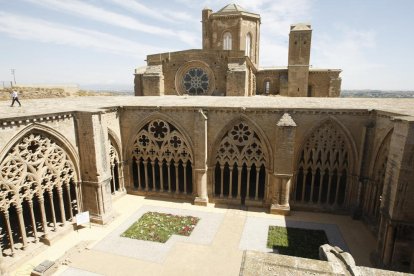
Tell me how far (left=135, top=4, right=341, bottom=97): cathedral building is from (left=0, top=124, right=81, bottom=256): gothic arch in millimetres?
12488

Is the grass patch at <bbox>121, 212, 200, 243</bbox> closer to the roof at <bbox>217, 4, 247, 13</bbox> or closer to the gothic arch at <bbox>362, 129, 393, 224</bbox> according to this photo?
the gothic arch at <bbox>362, 129, 393, 224</bbox>

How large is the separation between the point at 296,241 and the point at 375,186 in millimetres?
5014

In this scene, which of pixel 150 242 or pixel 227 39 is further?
pixel 227 39

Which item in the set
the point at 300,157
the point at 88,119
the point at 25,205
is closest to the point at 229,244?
the point at 300,157

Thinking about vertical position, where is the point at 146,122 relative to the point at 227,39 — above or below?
below

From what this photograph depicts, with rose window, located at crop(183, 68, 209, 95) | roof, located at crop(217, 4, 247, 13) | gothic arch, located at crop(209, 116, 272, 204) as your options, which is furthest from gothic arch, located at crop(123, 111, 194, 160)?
roof, located at crop(217, 4, 247, 13)

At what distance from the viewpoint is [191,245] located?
11859 millimetres

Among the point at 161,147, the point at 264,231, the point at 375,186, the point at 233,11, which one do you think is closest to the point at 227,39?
the point at 233,11

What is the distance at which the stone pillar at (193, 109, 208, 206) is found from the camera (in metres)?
15.0

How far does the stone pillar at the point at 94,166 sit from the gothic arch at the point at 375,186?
1346 cm

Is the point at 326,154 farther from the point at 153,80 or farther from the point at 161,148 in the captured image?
the point at 153,80

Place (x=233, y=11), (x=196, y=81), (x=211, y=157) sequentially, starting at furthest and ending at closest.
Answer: (x=233, y=11) → (x=196, y=81) → (x=211, y=157)

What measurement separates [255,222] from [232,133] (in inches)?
197

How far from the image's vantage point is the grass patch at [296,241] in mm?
11336
